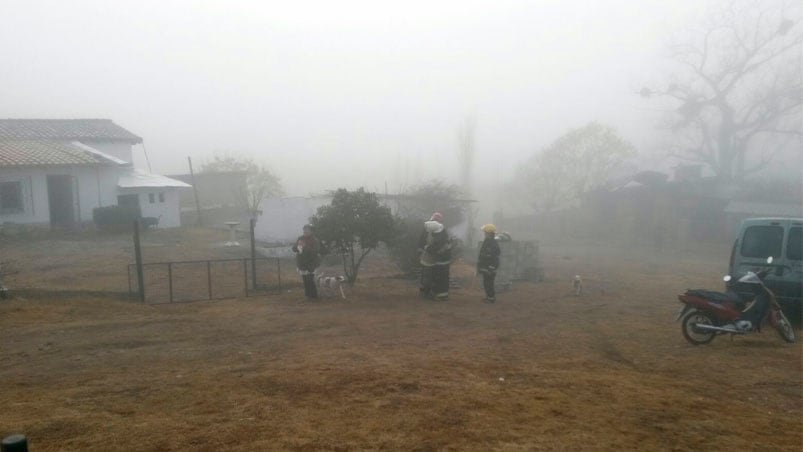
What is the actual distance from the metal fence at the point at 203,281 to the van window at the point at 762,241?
9.34 meters

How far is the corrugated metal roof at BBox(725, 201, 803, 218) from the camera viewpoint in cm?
3075

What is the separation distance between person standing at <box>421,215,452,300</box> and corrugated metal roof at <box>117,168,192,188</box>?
20.8 metres

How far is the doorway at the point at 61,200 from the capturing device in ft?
86.8

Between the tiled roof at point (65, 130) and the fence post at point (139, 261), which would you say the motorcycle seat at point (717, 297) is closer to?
the fence post at point (139, 261)

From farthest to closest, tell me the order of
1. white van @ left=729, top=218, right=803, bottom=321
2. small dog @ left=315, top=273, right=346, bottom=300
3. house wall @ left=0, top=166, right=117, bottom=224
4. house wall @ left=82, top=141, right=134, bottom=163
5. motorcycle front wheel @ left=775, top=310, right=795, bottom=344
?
house wall @ left=82, top=141, right=134, bottom=163 < house wall @ left=0, top=166, right=117, bottom=224 < small dog @ left=315, top=273, right=346, bottom=300 < white van @ left=729, top=218, right=803, bottom=321 < motorcycle front wheel @ left=775, top=310, right=795, bottom=344

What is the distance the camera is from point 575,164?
4062 centimetres

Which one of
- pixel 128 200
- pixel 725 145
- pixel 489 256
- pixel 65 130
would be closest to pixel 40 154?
pixel 128 200

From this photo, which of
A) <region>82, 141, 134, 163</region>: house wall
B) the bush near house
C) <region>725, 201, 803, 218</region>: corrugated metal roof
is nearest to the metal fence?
the bush near house

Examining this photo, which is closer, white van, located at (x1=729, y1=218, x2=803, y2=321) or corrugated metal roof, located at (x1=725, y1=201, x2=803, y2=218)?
white van, located at (x1=729, y1=218, x2=803, y2=321)

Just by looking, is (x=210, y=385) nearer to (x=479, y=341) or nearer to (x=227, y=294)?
(x=479, y=341)

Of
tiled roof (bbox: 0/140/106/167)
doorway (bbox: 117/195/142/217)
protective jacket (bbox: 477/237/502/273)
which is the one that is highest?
tiled roof (bbox: 0/140/106/167)

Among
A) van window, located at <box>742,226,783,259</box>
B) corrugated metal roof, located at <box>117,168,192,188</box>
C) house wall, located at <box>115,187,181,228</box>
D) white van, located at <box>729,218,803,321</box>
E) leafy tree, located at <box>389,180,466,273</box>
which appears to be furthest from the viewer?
house wall, located at <box>115,187,181,228</box>

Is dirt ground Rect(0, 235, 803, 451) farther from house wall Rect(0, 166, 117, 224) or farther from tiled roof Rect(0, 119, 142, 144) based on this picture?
tiled roof Rect(0, 119, 142, 144)

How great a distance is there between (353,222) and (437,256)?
6.67 ft
